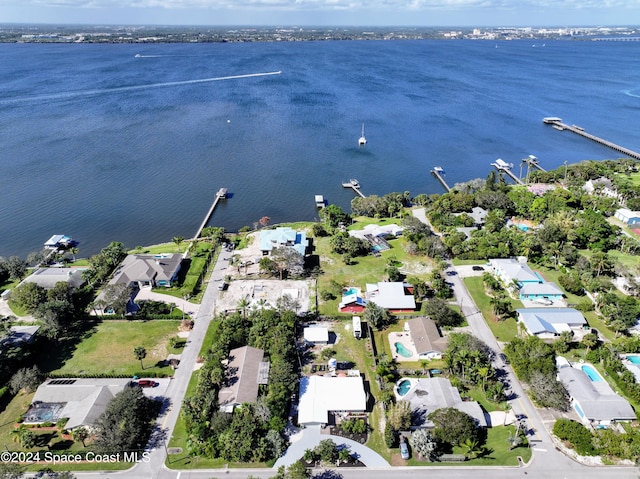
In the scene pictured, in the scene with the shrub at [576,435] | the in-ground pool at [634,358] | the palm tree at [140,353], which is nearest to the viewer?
the shrub at [576,435]

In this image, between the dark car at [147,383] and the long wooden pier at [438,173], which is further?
the long wooden pier at [438,173]

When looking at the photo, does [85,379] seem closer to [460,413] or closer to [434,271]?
[460,413]

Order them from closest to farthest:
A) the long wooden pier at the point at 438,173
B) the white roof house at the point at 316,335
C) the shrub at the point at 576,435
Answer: the shrub at the point at 576,435
the white roof house at the point at 316,335
the long wooden pier at the point at 438,173

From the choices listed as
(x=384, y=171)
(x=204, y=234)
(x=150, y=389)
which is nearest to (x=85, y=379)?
(x=150, y=389)

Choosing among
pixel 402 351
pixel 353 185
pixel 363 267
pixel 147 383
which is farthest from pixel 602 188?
pixel 147 383

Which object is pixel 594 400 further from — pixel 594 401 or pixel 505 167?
pixel 505 167

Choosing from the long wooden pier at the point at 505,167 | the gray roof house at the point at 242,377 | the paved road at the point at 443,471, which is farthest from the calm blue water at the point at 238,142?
the paved road at the point at 443,471

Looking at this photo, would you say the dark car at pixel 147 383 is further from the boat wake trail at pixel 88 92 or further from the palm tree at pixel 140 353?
the boat wake trail at pixel 88 92
